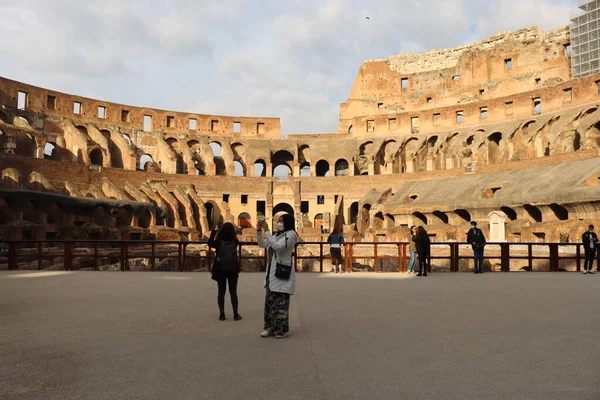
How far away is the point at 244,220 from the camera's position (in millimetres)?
40688

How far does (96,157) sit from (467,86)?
36594mm

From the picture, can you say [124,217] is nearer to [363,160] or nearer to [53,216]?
[53,216]

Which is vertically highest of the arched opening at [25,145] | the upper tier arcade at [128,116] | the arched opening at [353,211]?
the upper tier arcade at [128,116]

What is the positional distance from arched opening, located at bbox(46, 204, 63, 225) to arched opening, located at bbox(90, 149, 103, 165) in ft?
51.4

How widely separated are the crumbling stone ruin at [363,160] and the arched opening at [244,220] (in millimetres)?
106

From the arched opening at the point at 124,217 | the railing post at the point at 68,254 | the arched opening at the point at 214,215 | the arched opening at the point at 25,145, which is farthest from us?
the arched opening at the point at 214,215

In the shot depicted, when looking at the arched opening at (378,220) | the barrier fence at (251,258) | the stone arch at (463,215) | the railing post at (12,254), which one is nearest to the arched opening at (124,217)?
the barrier fence at (251,258)

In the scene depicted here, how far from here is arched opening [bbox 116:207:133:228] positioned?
29078mm

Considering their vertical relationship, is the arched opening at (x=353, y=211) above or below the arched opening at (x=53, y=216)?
above

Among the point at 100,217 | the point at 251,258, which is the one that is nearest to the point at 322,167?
the point at 100,217

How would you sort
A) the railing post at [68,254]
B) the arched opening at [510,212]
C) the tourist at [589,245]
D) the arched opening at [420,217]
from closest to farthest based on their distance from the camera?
the tourist at [589,245], the railing post at [68,254], the arched opening at [510,212], the arched opening at [420,217]

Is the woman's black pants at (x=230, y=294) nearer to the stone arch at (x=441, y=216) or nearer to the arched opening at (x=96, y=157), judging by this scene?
the stone arch at (x=441, y=216)

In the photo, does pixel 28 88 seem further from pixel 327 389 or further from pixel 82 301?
pixel 327 389

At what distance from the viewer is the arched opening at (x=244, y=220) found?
4035 cm
